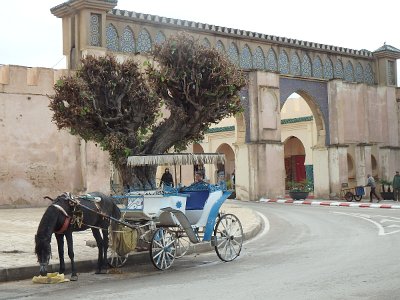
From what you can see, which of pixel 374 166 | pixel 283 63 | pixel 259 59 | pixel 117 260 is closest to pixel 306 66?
pixel 283 63

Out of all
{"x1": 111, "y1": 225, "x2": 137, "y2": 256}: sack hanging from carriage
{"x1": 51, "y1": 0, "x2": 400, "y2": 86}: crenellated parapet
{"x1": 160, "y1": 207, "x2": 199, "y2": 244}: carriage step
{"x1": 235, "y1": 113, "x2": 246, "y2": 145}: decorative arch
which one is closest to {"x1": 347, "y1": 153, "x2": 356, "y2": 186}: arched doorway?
{"x1": 51, "y1": 0, "x2": 400, "y2": 86}: crenellated parapet

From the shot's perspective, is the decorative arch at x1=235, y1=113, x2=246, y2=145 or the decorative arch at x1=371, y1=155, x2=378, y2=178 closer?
the decorative arch at x1=235, y1=113, x2=246, y2=145

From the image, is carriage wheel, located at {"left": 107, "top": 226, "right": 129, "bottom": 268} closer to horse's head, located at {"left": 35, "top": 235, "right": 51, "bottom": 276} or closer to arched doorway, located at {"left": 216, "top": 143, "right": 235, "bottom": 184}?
horse's head, located at {"left": 35, "top": 235, "right": 51, "bottom": 276}

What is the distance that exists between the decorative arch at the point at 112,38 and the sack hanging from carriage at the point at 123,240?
16.3 metres

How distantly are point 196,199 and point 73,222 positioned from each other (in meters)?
2.87

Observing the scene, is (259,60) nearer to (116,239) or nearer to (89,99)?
(89,99)

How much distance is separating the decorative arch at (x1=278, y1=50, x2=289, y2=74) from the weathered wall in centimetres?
1216

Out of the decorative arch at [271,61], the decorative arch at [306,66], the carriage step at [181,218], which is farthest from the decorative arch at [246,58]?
the carriage step at [181,218]

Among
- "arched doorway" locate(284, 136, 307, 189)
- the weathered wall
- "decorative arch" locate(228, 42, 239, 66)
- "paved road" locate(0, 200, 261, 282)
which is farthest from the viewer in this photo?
"arched doorway" locate(284, 136, 307, 189)

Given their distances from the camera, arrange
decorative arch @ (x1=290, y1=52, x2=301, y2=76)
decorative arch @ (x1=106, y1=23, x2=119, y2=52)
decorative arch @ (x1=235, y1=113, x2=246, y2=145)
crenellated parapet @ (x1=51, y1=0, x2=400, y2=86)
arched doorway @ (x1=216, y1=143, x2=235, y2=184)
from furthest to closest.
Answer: arched doorway @ (x1=216, y1=143, x2=235, y2=184) → decorative arch @ (x1=290, y1=52, x2=301, y2=76) → decorative arch @ (x1=235, y1=113, x2=246, y2=145) → decorative arch @ (x1=106, y1=23, x2=119, y2=52) → crenellated parapet @ (x1=51, y1=0, x2=400, y2=86)

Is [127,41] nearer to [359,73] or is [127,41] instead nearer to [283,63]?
[283,63]

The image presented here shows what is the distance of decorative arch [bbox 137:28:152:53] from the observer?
88.0ft

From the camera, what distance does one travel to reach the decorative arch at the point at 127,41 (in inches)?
1033

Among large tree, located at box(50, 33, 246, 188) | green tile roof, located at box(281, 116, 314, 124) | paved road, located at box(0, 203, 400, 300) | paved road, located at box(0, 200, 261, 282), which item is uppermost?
green tile roof, located at box(281, 116, 314, 124)
